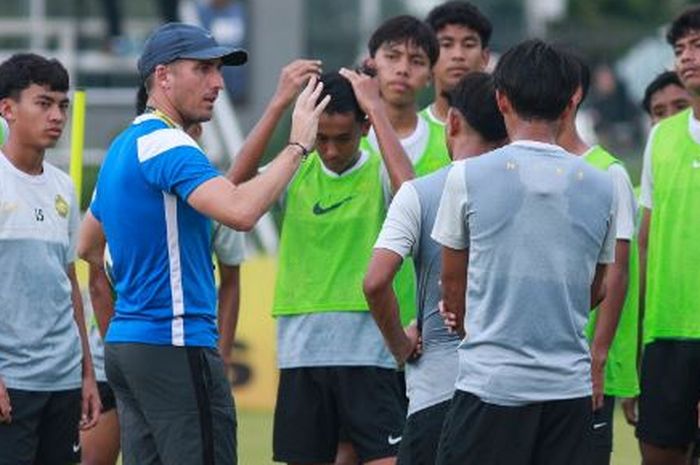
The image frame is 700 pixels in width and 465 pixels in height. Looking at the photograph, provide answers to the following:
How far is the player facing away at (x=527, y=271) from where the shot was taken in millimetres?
6801

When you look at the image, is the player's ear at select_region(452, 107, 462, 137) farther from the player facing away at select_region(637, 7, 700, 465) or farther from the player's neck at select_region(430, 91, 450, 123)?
the player's neck at select_region(430, 91, 450, 123)

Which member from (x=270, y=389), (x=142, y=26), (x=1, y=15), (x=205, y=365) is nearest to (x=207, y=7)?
(x=142, y=26)

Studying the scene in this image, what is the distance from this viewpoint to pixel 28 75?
877cm

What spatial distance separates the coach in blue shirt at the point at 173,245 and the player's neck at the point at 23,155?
108cm

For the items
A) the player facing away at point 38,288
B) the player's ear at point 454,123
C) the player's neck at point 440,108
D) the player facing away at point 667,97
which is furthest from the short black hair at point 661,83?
the player facing away at point 38,288

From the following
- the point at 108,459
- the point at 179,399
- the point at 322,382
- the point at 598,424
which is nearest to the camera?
the point at 179,399

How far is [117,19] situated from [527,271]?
58.8 feet

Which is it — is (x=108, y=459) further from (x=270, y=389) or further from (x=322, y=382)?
(x=270, y=389)

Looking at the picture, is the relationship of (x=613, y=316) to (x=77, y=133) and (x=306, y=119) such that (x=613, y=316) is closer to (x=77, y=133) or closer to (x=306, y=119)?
(x=306, y=119)

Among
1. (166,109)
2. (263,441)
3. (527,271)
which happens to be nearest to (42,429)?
(166,109)

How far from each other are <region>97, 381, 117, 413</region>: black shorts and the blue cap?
8.09 ft

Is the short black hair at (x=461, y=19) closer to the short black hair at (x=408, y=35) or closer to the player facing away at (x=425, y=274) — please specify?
the short black hair at (x=408, y=35)

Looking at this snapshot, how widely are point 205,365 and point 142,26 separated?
21821 mm

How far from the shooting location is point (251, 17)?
31.6 m
